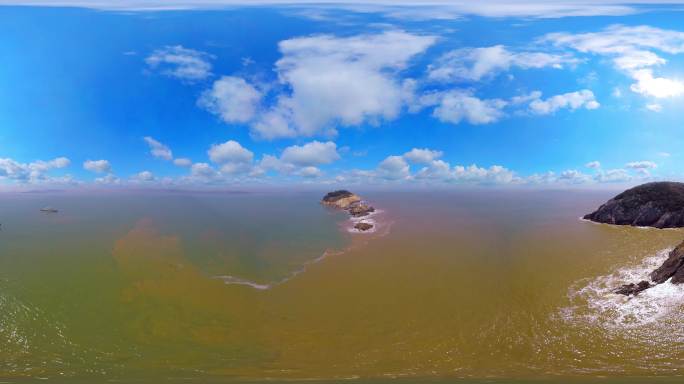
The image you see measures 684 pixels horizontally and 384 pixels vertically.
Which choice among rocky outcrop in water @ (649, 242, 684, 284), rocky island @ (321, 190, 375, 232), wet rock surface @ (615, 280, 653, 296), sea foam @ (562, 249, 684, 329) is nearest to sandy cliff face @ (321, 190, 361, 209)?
rocky island @ (321, 190, 375, 232)

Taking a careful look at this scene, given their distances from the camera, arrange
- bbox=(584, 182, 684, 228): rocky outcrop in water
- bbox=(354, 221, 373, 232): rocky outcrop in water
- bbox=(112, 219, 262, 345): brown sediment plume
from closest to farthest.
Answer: bbox=(112, 219, 262, 345): brown sediment plume, bbox=(584, 182, 684, 228): rocky outcrop in water, bbox=(354, 221, 373, 232): rocky outcrop in water

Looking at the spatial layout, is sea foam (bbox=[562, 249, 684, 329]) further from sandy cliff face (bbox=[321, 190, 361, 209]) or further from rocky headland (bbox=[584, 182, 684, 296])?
sandy cliff face (bbox=[321, 190, 361, 209])

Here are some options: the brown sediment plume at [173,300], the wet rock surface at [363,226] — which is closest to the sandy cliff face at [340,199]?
the wet rock surface at [363,226]

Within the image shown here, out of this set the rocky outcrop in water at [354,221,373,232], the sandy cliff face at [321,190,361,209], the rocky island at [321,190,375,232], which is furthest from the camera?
the sandy cliff face at [321,190,361,209]

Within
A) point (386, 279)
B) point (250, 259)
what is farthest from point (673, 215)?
point (250, 259)

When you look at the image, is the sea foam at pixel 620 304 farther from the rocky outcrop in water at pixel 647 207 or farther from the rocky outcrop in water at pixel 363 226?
the rocky outcrop in water at pixel 363 226

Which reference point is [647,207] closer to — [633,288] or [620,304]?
[633,288]

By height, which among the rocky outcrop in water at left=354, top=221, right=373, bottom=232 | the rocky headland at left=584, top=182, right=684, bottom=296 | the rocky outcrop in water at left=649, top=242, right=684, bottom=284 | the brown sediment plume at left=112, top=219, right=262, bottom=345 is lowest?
the brown sediment plume at left=112, top=219, right=262, bottom=345
